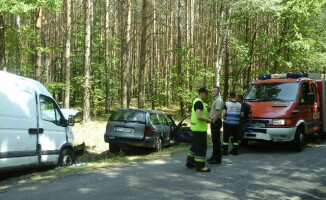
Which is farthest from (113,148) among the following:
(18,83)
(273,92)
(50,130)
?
(273,92)

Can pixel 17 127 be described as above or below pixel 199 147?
above

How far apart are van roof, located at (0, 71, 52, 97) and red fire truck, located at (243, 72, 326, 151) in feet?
21.8

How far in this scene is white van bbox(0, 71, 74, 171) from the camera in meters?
6.87

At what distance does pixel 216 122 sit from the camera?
8.20 metres

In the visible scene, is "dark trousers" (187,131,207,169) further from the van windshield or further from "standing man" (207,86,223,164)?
the van windshield

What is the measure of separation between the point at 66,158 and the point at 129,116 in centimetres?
296

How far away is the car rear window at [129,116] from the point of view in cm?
1120

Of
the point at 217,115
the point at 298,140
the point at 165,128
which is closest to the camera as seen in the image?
the point at 217,115

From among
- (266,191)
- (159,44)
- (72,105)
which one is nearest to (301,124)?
(266,191)

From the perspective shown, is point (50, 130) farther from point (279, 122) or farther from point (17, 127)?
point (279, 122)

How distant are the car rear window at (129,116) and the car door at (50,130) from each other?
2.69 m

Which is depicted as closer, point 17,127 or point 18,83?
point 17,127

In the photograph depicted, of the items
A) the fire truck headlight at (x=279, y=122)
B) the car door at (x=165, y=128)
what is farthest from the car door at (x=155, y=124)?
the fire truck headlight at (x=279, y=122)

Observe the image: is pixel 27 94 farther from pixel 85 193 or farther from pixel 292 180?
pixel 292 180
